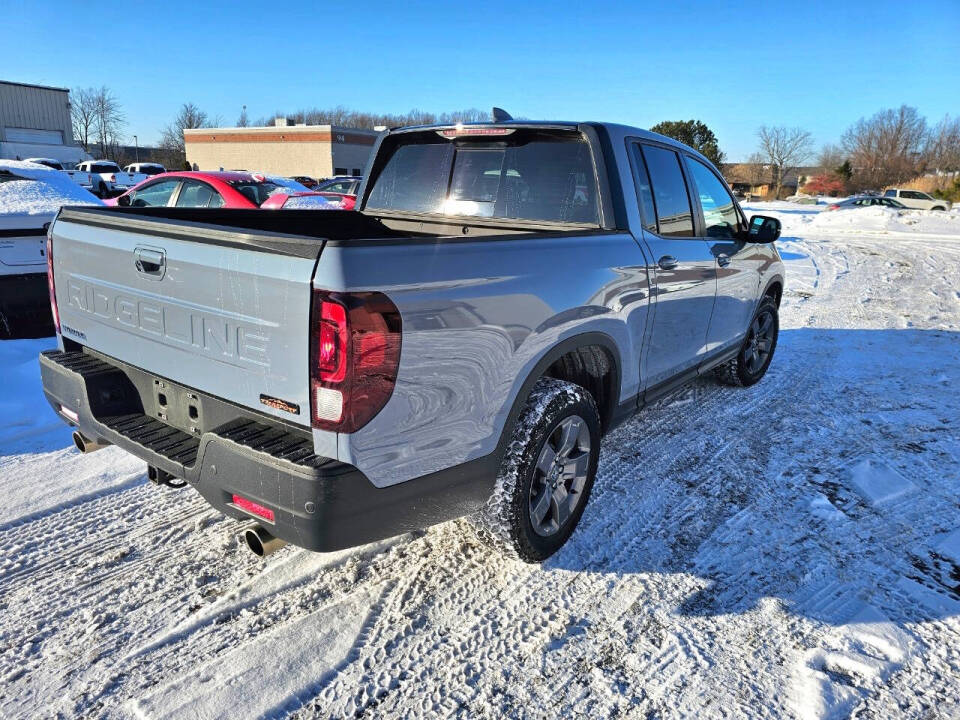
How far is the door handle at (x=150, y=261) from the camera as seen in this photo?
245cm

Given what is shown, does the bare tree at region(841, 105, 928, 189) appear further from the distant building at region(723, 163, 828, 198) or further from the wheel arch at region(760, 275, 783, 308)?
the wheel arch at region(760, 275, 783, 308)

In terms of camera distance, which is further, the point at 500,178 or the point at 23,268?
the point at 23,268

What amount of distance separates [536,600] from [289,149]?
64721mm

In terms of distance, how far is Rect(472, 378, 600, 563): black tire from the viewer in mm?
2736

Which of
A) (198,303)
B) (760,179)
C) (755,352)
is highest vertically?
(760,179)

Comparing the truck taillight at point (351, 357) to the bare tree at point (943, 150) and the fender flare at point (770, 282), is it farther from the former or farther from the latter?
the bare tree at point (943, 150)

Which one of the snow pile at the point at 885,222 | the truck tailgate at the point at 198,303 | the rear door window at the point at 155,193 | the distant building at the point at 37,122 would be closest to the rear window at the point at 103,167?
the distant building at the point at 37,122

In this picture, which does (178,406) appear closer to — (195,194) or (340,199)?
(195,194)

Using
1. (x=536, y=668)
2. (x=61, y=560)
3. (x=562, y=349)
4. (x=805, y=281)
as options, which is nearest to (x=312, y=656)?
(x=536, y=668)

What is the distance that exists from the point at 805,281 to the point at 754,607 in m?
9.97

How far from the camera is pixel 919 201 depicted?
116ft

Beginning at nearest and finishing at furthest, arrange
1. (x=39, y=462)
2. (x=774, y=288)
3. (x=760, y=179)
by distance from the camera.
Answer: (x=39, y=462), (x=774, y=288), (x=760, y=179)

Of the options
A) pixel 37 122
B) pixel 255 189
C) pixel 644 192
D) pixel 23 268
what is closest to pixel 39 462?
pixel 23 268

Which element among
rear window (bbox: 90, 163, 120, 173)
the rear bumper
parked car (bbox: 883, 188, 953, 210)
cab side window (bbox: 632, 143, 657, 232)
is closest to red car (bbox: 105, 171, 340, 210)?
cab side window (bbox: 632, 143, 657, 232)
